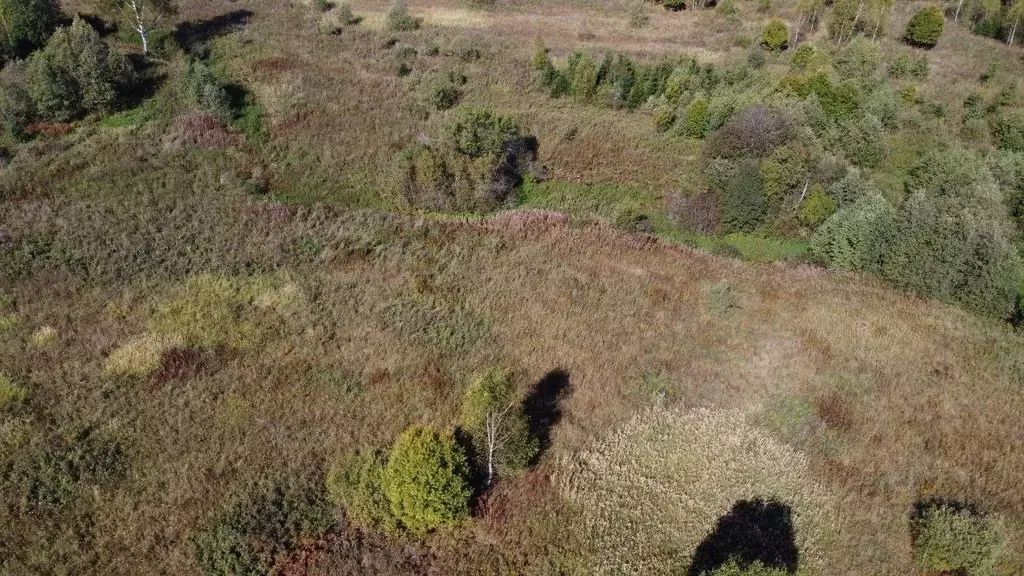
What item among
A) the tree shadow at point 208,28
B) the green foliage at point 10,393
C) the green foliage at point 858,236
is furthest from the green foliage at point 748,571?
the tree shadow at point 208,28

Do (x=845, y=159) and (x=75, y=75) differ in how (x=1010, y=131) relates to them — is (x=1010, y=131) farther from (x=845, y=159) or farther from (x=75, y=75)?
(x=75, y=75)

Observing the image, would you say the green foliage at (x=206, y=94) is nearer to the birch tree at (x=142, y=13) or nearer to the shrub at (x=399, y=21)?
the birch tree at (x=142, y=13)

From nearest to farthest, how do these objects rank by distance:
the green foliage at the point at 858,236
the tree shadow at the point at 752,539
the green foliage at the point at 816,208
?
the tree shadow at the point at 752,539 < the green foliage at the point at 858,236 < the green foliage at the point at 816,208

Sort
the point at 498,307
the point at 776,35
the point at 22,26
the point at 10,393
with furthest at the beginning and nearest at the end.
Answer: the point at 776,35
the point at 22,26
the point at 498,307
the point at 10,393

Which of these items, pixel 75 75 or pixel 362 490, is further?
pixel 75 75

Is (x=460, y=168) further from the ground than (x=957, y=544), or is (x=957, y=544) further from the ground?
(x=460, y=168)

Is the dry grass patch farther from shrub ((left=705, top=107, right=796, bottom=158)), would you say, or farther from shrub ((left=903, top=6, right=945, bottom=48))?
shrub ((left=903, top=6, right=945, bottom=48))

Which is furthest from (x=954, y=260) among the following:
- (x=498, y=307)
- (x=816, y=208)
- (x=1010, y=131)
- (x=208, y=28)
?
(x=208, y=28)
